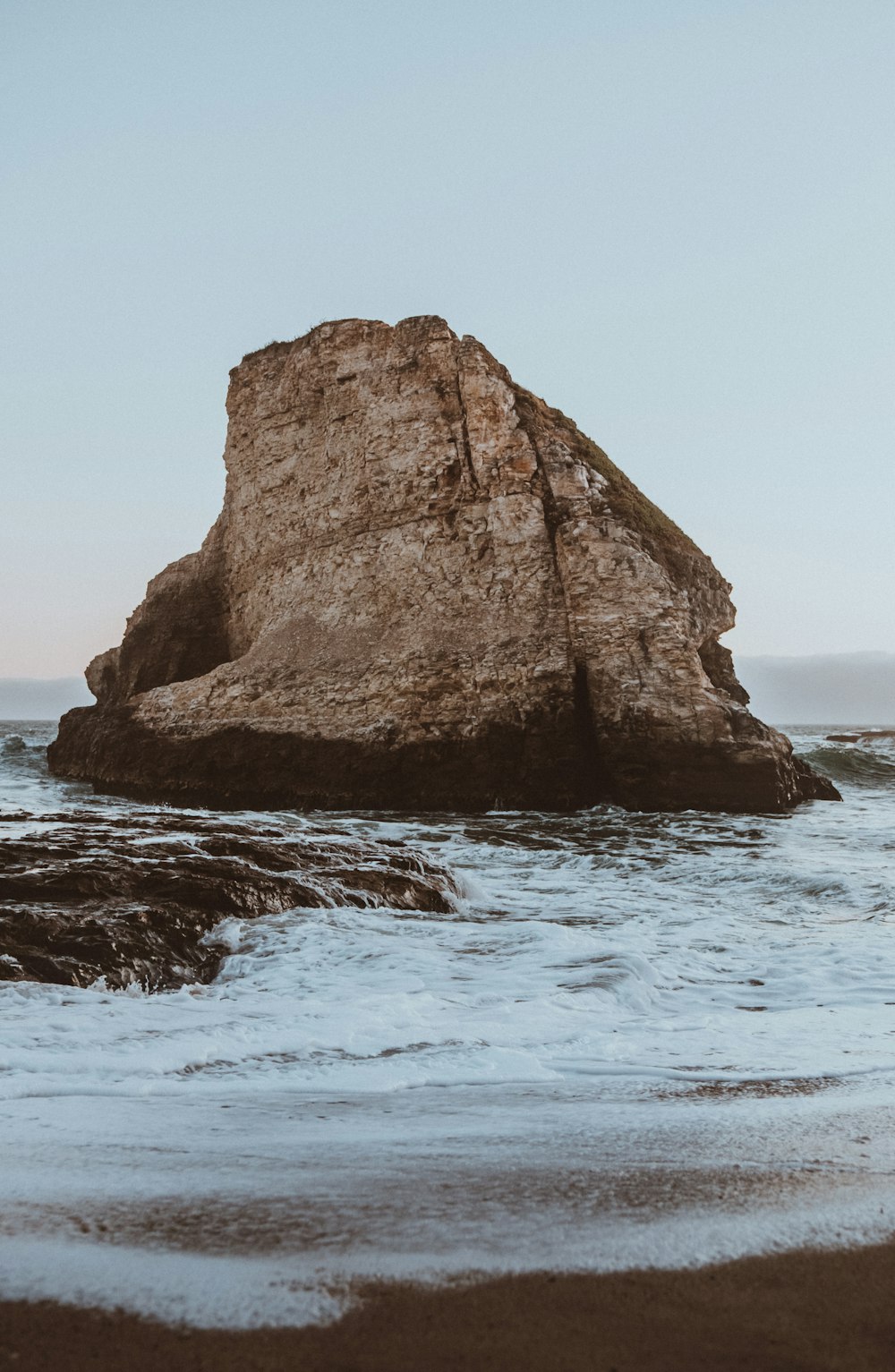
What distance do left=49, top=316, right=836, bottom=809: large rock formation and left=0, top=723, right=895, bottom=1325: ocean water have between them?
808 cm

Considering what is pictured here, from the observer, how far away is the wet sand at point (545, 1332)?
1.51m

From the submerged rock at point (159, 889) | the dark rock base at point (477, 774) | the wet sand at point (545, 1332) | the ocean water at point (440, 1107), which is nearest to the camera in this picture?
the wet sand at point (545, 1332)

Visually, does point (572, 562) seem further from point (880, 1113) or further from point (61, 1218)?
point (61, 1218)

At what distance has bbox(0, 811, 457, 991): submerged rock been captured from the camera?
4875mm

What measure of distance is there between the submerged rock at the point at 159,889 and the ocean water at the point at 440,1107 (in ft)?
0.73

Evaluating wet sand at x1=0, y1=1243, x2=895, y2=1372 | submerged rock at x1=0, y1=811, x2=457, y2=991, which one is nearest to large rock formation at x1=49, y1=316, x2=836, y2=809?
submerged rock at x1=0, y1=811, x2=457, y2=991

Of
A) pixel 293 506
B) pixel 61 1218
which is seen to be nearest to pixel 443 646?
pixel 293 506

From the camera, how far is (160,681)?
74.8ft

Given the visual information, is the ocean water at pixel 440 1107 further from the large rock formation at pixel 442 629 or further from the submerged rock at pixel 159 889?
the large rock formation at pixel 442 629

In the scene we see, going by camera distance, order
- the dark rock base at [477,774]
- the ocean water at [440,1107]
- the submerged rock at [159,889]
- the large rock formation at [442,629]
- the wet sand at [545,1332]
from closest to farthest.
Result: the wet sand at [545,1332], the ocean water at [440,1107], the submerged rock at [159,889], the dark rock base at [477,774], the large rock formation at [442,629]

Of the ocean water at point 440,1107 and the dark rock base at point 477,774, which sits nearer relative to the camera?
→ the ocean water at point 440,1107

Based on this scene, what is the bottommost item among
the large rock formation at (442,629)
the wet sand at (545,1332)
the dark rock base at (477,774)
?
the wet sand at (545,1332)

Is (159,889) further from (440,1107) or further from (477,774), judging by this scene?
(477,774)

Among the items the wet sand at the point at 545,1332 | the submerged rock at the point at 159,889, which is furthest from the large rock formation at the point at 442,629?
the wet sand at the point at 545,1332
